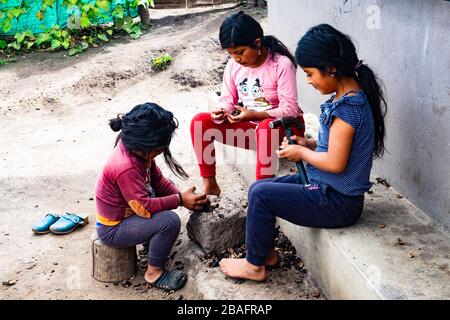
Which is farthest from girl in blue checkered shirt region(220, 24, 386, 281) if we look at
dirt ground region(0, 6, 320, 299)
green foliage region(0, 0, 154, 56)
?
green foliage region(0, 0, 154, 56)

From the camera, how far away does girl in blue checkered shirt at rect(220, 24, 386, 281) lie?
2766 millimetres

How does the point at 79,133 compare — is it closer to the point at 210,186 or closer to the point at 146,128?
the point at 210,186

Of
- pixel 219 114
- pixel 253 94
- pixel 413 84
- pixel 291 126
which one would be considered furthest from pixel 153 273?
pixel 413 84

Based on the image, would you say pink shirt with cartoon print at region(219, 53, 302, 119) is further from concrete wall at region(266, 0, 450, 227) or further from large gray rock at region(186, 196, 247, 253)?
large gray rock at region(186, 196, 247, 253)

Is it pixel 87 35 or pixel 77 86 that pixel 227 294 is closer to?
pixel 77 86

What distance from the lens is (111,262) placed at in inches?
139

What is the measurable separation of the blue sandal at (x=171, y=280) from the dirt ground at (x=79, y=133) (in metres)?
0.05

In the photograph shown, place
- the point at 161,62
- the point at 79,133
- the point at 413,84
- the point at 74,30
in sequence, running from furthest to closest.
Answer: the point at 74,30
the point at 161,62
the point at 79,133
the point at 413,84

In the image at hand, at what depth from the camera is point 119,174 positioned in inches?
127

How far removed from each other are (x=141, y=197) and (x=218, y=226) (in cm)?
60

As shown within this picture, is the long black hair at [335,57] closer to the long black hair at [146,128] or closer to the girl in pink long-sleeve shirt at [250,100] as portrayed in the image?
the girl in pink long-sleeve shirt at [250,100]
